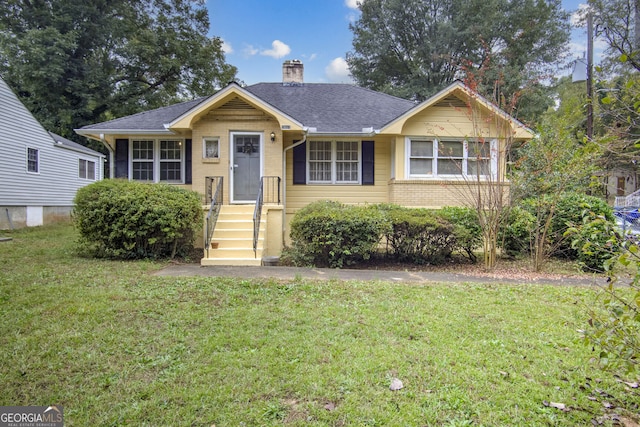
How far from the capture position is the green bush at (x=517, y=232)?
8.12 m

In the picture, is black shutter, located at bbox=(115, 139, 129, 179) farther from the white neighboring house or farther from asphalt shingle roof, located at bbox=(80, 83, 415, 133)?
the white neighboring house

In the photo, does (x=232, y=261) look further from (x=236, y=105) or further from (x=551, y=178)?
(x=551, y=178)

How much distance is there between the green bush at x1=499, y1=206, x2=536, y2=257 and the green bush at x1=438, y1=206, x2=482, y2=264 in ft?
1.98

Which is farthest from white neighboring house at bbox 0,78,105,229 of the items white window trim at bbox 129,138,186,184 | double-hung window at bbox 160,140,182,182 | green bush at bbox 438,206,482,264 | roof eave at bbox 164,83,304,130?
green bush at bbox 438,206,482,264

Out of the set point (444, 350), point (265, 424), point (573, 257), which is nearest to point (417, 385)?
point (444, 350)

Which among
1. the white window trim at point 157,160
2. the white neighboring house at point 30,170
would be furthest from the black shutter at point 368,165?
the white neighboring house at point 30,170

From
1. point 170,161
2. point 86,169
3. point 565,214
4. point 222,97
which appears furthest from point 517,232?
point 86,169

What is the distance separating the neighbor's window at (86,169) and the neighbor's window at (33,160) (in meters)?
3.27

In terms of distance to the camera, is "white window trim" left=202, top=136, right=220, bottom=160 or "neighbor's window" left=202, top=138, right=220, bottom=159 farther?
"neighbor's window" left=202, top=138, right=220, bottom=159

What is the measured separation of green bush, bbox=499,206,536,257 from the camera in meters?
8.12

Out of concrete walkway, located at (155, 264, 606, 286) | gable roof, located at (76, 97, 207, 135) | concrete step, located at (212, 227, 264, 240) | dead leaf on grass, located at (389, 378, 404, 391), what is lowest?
dead leaf on grass, located at (389, 378, 404, 391)

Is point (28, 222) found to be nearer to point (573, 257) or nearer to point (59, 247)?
point (59, 247)

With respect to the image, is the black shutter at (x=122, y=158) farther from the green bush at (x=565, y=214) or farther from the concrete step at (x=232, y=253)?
the green bush at (x=565, y=214)

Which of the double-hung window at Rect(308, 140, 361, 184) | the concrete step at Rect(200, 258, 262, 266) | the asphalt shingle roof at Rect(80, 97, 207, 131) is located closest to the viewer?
the concrete step at Rect(200, 258, 262, 266)
